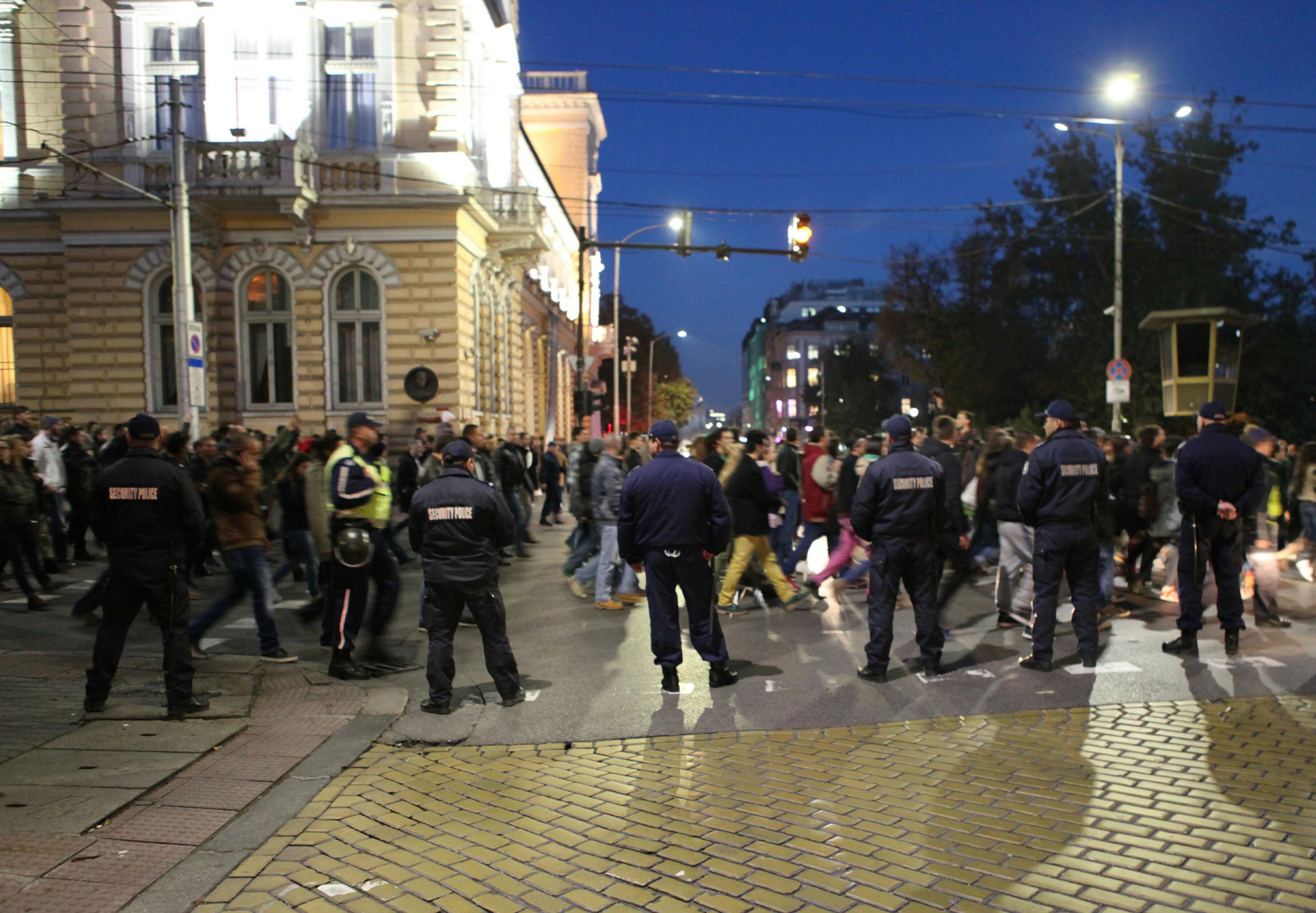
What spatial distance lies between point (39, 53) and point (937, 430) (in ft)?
75.2

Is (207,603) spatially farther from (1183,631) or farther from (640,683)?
(1183,631)

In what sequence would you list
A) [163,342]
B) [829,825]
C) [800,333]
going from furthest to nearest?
[800,333] → [163,342] → [829,825]

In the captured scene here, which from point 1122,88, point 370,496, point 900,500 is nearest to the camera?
point 900,500

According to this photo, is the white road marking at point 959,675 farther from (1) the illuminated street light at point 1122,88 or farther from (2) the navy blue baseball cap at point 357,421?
(1) the illuminated street light at point 1122,88

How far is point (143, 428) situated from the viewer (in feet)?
22.1

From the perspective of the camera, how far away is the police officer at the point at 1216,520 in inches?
311

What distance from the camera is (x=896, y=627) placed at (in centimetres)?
952

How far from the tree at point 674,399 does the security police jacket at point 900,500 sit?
69.3 metres

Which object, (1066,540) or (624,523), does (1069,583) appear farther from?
(624,523)

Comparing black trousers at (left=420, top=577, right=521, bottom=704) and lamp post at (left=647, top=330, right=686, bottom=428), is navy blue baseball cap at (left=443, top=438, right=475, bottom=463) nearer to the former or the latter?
black trousers at (left=420, top=577, right=521, bottom=704)

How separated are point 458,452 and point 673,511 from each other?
59.9 inches

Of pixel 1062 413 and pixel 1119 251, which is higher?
pixel 1119 251

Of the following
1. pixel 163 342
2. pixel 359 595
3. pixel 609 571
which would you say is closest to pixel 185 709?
pixel 359 595

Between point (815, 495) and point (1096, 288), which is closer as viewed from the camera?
point (815, 495)
